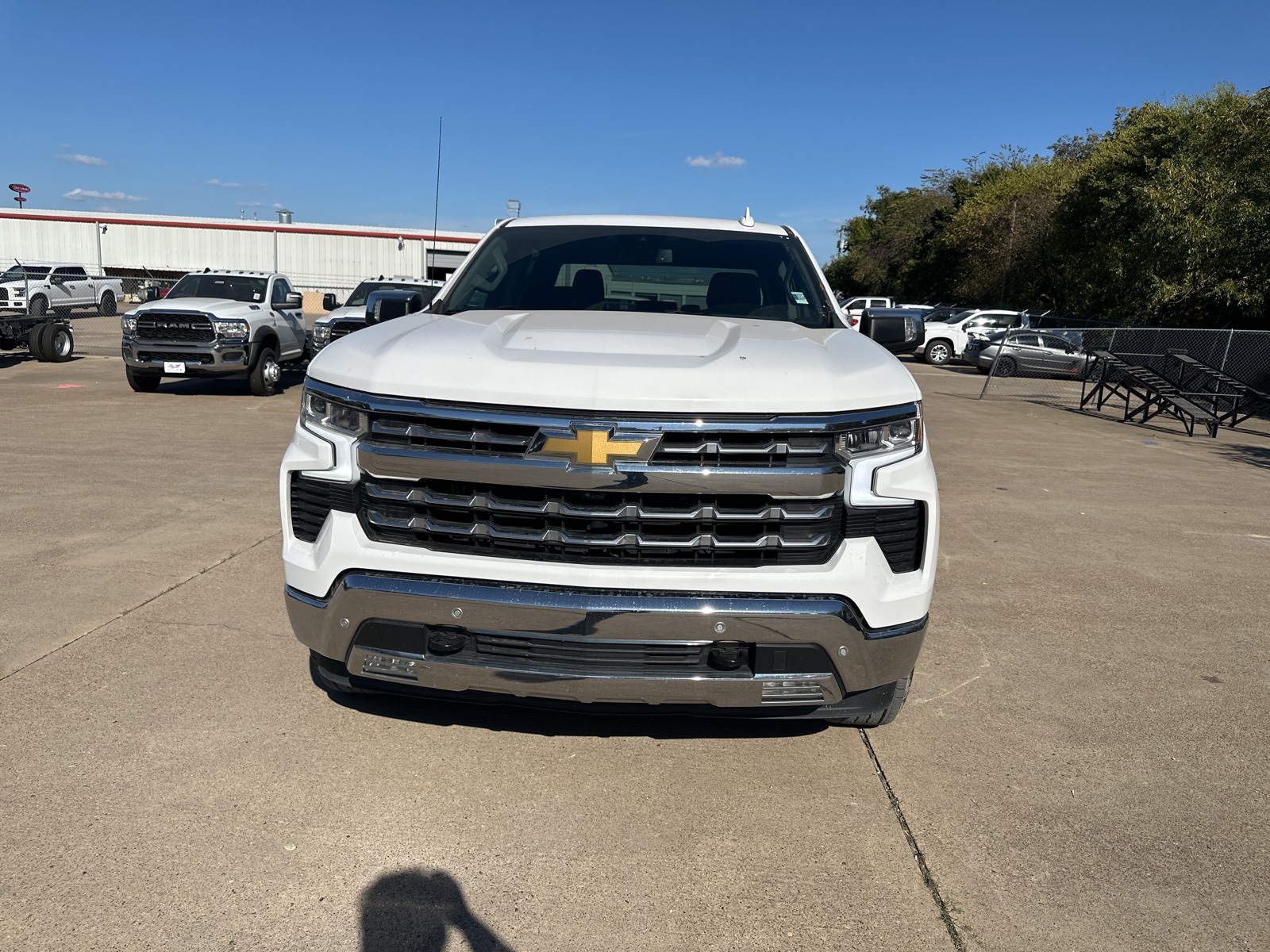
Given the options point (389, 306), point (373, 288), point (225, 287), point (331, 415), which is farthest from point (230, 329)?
point (331, 415)

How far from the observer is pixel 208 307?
554 inches

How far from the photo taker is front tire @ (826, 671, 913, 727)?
3355 mm

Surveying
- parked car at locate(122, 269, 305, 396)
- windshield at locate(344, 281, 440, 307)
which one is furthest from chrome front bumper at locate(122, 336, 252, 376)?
windshield at locate(344, 281, 440, 307)

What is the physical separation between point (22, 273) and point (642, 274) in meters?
23.7

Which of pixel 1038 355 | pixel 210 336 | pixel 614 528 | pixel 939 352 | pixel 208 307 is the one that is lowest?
pixel 939 352

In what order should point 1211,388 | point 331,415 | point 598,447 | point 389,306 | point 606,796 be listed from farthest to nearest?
1. point 1211,388
2. point 389,306
3. point 606,796
4. point 331,415
5. point 598,447

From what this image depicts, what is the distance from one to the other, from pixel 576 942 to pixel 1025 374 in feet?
82.4

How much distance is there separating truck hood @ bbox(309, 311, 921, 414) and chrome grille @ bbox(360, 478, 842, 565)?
0.27 m

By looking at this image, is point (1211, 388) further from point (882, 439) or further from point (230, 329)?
point (882, 439)

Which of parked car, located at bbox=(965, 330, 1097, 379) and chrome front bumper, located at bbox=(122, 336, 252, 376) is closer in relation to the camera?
chrome front bumper, located at bbox=(122, 336, 252, 376)

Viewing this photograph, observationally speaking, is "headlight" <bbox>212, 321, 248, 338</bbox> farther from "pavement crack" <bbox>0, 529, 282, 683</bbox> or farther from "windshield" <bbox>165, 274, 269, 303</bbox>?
"pavement crack" <bbox>0, 529, 282, 683</bbox>

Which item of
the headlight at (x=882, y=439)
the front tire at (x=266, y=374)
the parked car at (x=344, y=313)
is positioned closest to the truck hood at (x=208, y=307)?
the front tire at (x=266, y=374)

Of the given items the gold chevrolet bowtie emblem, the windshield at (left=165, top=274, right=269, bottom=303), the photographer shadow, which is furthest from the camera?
the windshield at (left=165, top=274, right=269, bottom=303)

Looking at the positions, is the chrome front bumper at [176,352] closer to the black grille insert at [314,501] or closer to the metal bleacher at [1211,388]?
the black grille insert at [314,501]
